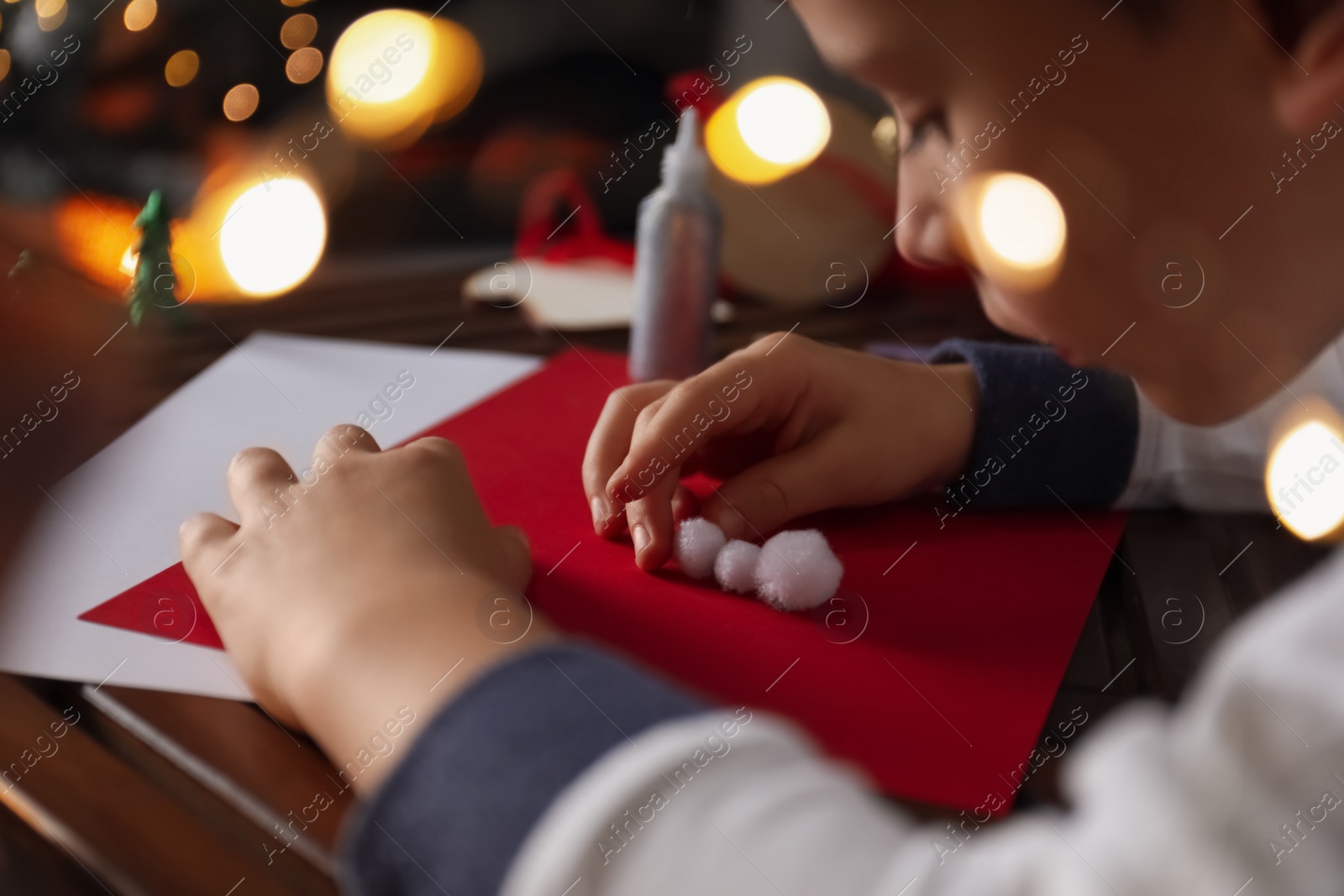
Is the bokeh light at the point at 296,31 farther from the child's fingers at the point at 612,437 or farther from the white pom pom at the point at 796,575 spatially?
the white pom pom at the point at 796,575

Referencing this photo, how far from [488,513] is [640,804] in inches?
11.8

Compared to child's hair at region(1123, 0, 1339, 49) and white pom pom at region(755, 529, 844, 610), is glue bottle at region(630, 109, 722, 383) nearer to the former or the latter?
white pom pom at region(755, 529, 844, 610)

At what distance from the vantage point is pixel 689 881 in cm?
25

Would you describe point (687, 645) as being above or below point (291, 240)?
below

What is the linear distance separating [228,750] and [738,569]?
23 centimetres

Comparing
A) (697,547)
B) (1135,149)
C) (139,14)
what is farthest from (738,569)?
(139,14)

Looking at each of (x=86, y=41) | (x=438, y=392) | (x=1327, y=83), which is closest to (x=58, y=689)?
(x=438, y=392)

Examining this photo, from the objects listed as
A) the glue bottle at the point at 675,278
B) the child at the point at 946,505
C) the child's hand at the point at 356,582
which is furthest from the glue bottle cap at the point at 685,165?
the child's hand at the point at 356,582

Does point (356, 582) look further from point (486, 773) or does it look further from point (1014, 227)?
point (1014, 227)

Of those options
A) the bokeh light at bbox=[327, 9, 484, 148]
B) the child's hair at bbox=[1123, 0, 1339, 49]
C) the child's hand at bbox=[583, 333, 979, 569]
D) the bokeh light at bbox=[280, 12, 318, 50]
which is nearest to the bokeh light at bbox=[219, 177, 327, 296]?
the bokeh light at bbox=[327, 9, 484, 148]

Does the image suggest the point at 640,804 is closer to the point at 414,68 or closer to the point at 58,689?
the point at 58,689

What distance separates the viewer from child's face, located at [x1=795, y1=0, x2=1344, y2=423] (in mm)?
377

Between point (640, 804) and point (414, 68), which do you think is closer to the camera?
point (640, 804)

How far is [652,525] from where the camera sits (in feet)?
1.68
